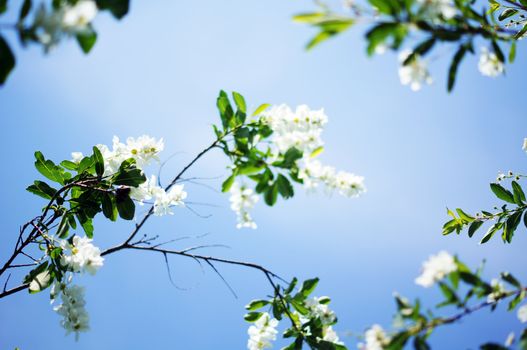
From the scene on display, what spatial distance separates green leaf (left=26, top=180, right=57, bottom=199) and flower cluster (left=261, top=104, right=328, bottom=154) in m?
1.76

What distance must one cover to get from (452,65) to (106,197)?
225 cm

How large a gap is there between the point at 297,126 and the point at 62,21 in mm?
1222

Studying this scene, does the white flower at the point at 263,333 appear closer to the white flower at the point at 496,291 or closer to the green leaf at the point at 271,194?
the green leaf at the point at 271,194

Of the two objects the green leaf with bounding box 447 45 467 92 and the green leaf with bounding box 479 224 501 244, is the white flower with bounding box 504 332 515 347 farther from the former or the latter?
the green leaf with bounding box 479 224 501 244

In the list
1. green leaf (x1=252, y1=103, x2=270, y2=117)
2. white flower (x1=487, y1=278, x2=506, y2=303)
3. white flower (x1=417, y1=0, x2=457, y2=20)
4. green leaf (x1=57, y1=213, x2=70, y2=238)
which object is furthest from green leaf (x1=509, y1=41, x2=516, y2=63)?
green leaf (x1=57, y1=213, x2=70, y2=238)

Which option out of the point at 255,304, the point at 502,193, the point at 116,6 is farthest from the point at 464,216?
the point at 116,6

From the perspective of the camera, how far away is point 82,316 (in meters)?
2.27

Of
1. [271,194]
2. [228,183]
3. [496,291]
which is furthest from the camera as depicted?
[228,183]

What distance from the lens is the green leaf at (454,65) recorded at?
62.9 inches

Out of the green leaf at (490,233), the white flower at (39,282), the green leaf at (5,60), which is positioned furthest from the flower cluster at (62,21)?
the green leaf at (490,233)

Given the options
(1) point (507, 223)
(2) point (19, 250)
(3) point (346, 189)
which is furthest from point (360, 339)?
(2) point (19, 250)

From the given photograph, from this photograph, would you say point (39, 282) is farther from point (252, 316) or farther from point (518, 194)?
point (518, 194)

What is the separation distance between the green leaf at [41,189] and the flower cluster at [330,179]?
1940 millimetres

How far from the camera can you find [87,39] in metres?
1.34
